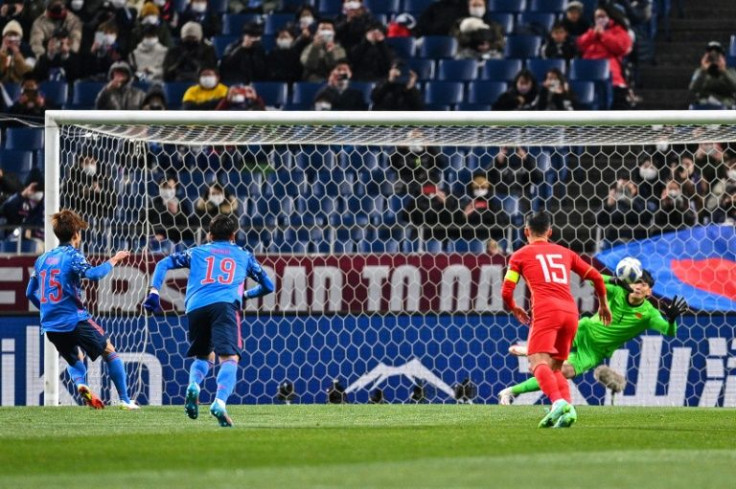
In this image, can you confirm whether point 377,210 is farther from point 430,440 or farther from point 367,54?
point 430,440

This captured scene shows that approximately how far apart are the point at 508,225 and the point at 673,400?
8.21 ft

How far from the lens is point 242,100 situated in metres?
18.7

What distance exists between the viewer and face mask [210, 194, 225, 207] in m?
15.8

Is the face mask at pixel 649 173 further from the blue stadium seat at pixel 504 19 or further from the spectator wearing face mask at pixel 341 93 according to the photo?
the blue stadium seat at pixel 504 19

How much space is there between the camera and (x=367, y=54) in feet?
65.9

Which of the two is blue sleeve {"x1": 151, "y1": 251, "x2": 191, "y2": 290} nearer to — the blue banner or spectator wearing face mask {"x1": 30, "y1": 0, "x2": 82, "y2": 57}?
the blue banner

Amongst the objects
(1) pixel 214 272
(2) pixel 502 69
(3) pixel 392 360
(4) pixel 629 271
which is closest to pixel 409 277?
(3) pixel 392 360

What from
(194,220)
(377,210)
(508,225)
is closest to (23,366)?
(194,220)

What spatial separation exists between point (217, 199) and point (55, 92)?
234 inches

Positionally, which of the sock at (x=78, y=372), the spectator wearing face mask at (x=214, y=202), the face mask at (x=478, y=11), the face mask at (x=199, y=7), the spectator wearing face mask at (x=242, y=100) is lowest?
the sock at (x=78, y=372)

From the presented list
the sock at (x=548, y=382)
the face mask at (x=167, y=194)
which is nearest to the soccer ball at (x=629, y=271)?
the sock at (x=548, y=382)

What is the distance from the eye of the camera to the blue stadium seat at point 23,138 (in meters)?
19.4

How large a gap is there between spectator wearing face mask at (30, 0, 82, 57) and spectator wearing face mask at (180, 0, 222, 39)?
5.18 ft

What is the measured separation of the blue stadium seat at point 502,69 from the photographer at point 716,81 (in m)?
2.50
